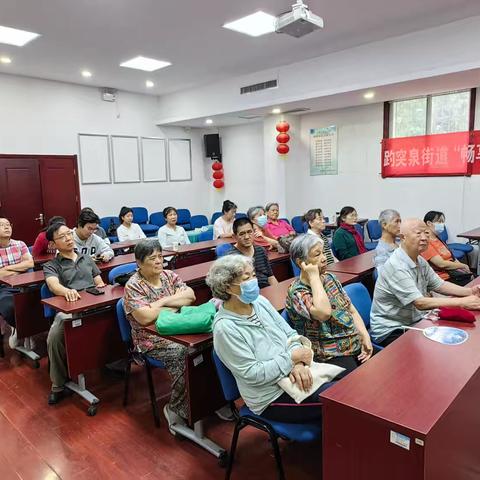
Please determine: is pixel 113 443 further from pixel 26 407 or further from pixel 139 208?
pixel 139 208

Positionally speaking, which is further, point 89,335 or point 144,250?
point 89,335

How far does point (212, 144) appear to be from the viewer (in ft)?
31.2

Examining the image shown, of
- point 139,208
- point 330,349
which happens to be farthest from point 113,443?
point 139,208

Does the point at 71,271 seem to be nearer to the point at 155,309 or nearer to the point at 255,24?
the point at 155,309

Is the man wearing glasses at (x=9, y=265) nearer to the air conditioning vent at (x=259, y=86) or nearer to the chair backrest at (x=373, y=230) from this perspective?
the air conditioning vent at (x=259, y=86)

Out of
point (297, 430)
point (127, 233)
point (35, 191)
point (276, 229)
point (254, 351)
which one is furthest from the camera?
point (35, 191)

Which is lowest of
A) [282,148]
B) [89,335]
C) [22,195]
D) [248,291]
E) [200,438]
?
[200,438]

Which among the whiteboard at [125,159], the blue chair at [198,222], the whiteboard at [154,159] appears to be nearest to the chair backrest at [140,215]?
the whiteboard at [125,159]

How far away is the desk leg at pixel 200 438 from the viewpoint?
224cm

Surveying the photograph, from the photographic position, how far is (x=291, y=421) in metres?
1.76

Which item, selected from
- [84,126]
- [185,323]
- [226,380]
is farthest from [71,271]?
[84,126]

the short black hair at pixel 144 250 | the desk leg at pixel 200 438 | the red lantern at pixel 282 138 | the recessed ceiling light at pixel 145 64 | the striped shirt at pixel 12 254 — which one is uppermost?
the recessed ceiling light at pixel 145 64

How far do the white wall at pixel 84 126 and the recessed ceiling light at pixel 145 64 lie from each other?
1.66m

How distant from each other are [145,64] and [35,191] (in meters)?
2.95
